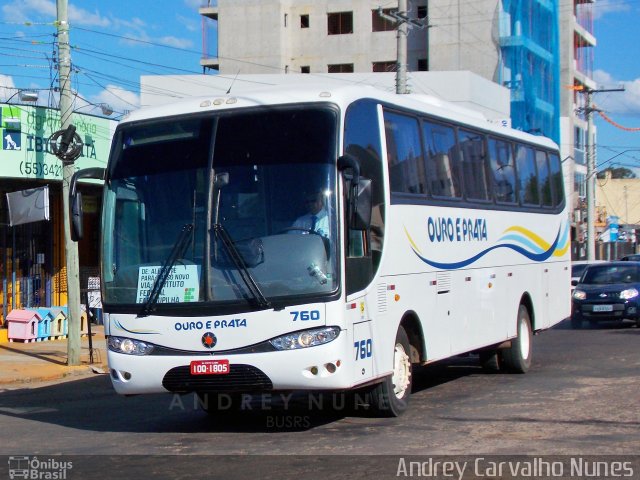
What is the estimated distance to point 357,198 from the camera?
1030 centimetres

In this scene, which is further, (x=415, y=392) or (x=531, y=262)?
(x=531, y=262)

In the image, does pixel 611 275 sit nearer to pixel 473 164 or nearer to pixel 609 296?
pixel 609 296

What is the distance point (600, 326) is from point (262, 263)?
1890 centimetres

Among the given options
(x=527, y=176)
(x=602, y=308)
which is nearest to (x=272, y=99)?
(x=527, y=176)

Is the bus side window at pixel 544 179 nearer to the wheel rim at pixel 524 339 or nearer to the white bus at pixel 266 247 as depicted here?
the wheel rim at pixel 524 339

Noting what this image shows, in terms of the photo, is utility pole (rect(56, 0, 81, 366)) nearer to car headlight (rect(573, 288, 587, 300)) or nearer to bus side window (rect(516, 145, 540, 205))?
bus side window (rect(516, 145, 540, 205))

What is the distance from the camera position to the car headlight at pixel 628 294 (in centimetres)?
2594

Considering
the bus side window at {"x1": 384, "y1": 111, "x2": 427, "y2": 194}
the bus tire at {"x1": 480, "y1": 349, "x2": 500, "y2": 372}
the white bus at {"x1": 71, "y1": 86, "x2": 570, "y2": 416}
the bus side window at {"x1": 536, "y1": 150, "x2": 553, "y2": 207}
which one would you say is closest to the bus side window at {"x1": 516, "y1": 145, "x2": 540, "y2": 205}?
the bus side window at {"x1": 536, "y1": 150, "x2": 553, "y2": 207}

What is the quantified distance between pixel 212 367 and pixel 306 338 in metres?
0.97

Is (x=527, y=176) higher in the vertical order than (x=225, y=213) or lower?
higher

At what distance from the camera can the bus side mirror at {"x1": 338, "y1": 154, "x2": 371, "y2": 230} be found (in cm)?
1030

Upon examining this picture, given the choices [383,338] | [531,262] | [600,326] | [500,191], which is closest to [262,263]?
[383,338]

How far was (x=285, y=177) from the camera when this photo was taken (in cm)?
1053

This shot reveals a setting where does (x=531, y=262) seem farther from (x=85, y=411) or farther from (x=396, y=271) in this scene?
(x=85, y=411)
